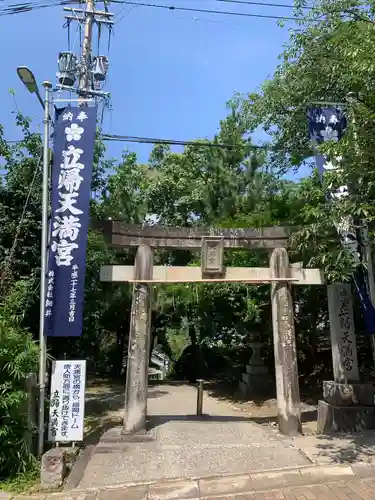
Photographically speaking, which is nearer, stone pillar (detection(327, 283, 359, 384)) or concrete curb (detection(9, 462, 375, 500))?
concrete curb (detection(9, 462, 375, 500))

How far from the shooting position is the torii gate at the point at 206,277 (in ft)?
27.7

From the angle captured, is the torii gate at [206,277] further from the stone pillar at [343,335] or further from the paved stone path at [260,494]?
the paved stone path at [260,494]

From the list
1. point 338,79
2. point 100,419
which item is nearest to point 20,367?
point 100,419

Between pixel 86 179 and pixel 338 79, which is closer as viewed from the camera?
pixel 86 179

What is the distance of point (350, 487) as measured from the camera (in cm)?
573

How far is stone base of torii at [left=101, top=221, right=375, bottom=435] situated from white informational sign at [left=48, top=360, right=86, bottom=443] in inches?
53.2

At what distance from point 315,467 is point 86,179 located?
19.6ft

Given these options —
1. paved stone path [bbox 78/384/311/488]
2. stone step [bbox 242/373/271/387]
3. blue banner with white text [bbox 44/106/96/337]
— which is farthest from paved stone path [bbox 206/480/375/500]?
stone step [bbox 242/373/271/387]

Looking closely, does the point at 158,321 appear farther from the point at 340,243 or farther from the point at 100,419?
the point at 340,243

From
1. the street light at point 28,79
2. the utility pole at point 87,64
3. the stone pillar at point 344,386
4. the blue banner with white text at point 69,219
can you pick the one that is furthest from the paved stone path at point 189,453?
the utility pole at point 87,64

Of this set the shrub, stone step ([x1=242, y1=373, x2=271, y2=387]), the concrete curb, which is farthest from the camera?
stone step ([x1=242, y1=373, x2=271, y2=387])

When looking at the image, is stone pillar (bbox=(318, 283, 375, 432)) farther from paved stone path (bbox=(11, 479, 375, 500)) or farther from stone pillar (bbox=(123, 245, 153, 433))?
stone pillar (bbox=(123, 245, 153, 433))

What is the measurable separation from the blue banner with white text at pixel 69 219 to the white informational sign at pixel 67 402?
2.03 ft

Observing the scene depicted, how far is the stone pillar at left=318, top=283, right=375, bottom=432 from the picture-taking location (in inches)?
337
